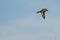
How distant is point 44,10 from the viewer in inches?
3182

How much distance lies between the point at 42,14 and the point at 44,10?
1895 mm

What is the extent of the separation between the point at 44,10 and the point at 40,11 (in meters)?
1.76

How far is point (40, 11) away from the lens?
81.9 meters

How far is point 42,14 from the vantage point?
82.0 metres

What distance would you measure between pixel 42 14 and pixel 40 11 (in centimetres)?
125
